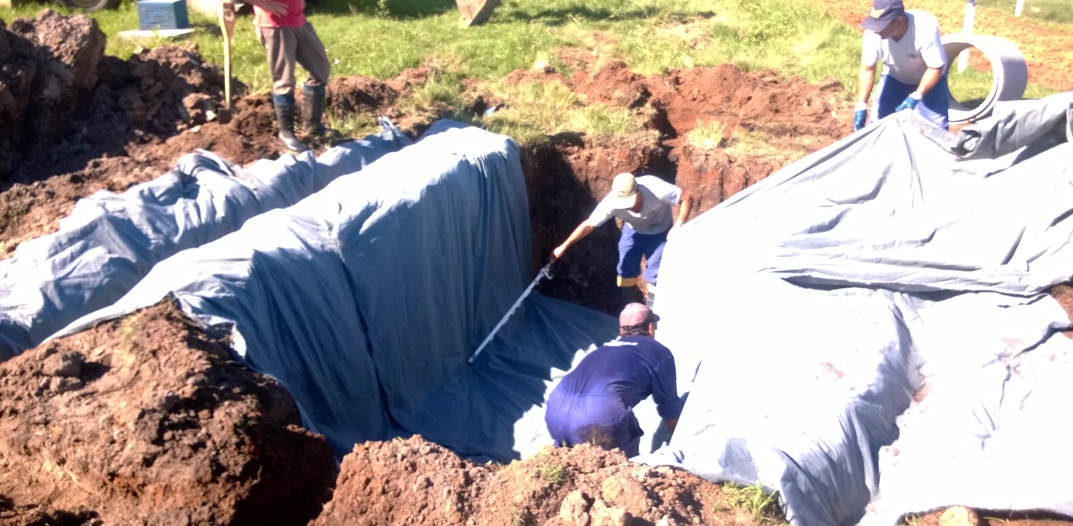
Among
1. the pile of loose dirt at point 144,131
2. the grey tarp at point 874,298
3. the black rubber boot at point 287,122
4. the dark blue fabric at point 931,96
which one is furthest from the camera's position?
the black rubber boot at point 287,122

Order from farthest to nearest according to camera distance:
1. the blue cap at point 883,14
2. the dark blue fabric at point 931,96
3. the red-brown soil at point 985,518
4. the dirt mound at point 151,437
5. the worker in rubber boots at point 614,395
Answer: the dark blue fabric at point 931,96
the blue cap at point 883,14
the worker in rubber boots at point 614,395
the red-brown soil at point 985,518
the dirt mound at point 151,437

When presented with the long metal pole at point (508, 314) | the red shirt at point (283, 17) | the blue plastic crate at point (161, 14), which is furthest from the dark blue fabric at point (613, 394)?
the blue plastic crate at point (161, 14)

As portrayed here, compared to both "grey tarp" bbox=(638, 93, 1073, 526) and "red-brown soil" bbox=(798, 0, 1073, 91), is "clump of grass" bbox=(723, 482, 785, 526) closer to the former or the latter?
"grey tarp" bbox=(638, 93, 1073, 526)

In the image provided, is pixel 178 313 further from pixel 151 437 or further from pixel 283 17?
pixel 283 17

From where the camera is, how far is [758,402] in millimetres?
3668

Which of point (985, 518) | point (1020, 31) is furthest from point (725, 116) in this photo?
point (1020, 31)

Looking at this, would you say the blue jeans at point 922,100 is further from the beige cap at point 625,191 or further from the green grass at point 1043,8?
the green grass at point 1043,8

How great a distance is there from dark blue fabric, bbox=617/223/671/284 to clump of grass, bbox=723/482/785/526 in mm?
2672

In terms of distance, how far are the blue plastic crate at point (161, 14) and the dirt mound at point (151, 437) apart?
21.1 feet

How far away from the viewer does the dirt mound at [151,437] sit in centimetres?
272

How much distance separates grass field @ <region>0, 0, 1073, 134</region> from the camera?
7.68 m

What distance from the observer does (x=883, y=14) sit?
5.01m

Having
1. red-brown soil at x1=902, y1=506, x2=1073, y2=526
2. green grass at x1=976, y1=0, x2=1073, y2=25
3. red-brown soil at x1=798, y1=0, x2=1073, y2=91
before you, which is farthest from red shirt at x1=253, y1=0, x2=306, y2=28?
green grass at x1=976, y1=0, x2=1073, y2=25

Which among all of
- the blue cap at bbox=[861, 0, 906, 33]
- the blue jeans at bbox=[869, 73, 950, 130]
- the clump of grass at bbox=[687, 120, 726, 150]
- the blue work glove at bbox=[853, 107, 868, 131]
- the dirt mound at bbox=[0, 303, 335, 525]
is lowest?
the dirt mound at bbox=[0, 303, 335, 525]
